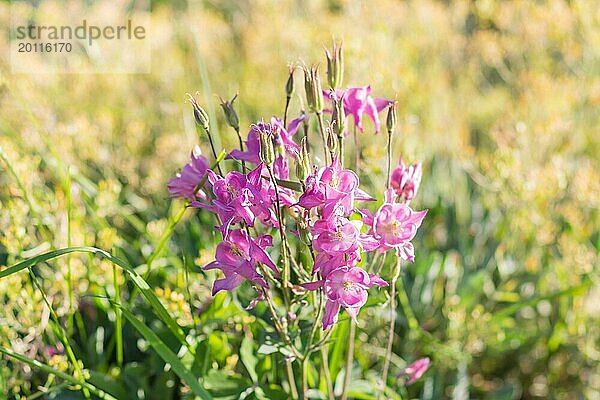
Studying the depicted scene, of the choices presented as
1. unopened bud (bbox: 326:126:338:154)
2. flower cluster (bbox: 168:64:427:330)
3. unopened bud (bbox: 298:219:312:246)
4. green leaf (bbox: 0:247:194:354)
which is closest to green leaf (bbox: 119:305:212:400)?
green leaf (bbox: 0:247:194:354)

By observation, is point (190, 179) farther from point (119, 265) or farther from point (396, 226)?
point (396, 226)

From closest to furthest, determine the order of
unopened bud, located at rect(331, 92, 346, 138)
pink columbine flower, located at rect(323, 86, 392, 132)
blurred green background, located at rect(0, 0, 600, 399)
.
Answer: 1. unopened bud, located at rect(331, 92, 346, 138)
2. pink columbine flower, located at rect(323, 86, 392, 132)
3. blurred green background, located at rect(0, 0, 600, 399)

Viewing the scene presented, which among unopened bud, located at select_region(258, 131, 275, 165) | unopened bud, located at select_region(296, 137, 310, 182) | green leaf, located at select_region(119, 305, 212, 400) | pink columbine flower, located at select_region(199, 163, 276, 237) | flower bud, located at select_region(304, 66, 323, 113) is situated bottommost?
green leaf, located at select_region(119, 305, 212, 400)

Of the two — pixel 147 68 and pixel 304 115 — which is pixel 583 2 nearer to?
pixel 304 115

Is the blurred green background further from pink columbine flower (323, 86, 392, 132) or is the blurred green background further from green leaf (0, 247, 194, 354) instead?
pink columbine flower (323, 86, 392, 132)

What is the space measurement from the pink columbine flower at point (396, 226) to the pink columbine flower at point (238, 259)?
17cm

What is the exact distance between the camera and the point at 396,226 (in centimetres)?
100

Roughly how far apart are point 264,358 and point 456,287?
742 millimetres

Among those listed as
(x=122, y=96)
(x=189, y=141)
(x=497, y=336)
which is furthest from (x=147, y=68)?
(x=497, y=336)

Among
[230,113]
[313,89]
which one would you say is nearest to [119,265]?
[230,113]

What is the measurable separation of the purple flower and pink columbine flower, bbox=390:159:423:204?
0.12m

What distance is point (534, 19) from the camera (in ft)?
8.30

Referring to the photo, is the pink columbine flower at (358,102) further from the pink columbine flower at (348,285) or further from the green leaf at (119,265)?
the green leaf at (119,265)

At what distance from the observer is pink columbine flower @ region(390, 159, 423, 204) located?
1.13 metres
